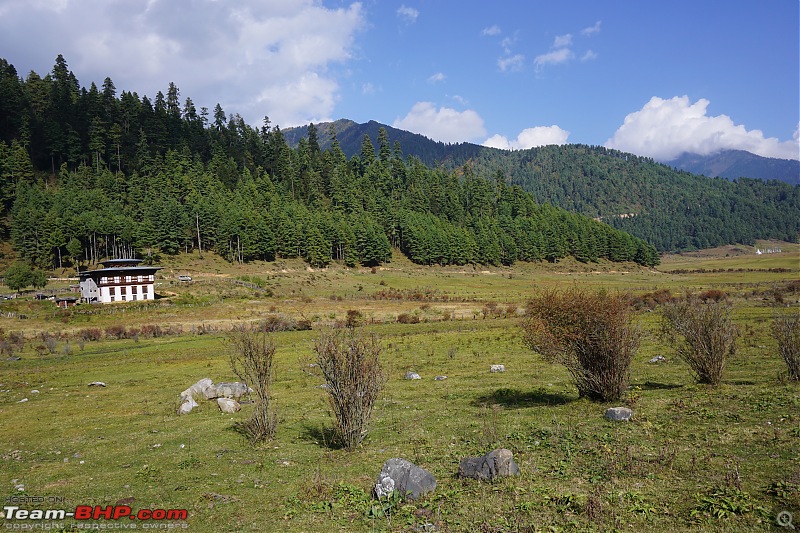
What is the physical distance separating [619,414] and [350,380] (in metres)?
8.33

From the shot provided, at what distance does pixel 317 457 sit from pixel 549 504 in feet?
22.3

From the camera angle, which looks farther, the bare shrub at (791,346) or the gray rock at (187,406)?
the gray rock at (187,406)

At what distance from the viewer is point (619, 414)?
45.6 feet

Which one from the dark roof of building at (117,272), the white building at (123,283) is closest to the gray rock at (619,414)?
the white building at (123,283)

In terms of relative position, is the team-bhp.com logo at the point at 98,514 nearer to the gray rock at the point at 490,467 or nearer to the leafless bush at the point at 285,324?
the gray rock at the point at 490,467

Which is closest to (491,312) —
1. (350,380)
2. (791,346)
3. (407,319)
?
(407,319)

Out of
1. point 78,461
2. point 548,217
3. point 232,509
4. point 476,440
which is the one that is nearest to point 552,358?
point 476,440

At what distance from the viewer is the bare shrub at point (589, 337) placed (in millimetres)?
15586

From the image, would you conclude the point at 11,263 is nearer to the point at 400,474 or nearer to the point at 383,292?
the point at 383,292

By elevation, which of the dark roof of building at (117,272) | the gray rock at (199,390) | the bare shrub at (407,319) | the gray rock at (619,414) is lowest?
the bare shrub at (407,319)

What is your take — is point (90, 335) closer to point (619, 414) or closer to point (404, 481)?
point (404, 481)

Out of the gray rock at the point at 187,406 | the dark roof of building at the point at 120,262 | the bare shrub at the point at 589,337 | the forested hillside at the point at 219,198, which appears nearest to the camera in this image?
the bare shrub at the point at 589,337

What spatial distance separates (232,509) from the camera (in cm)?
973

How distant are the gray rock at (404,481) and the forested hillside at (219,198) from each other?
11241 cm
